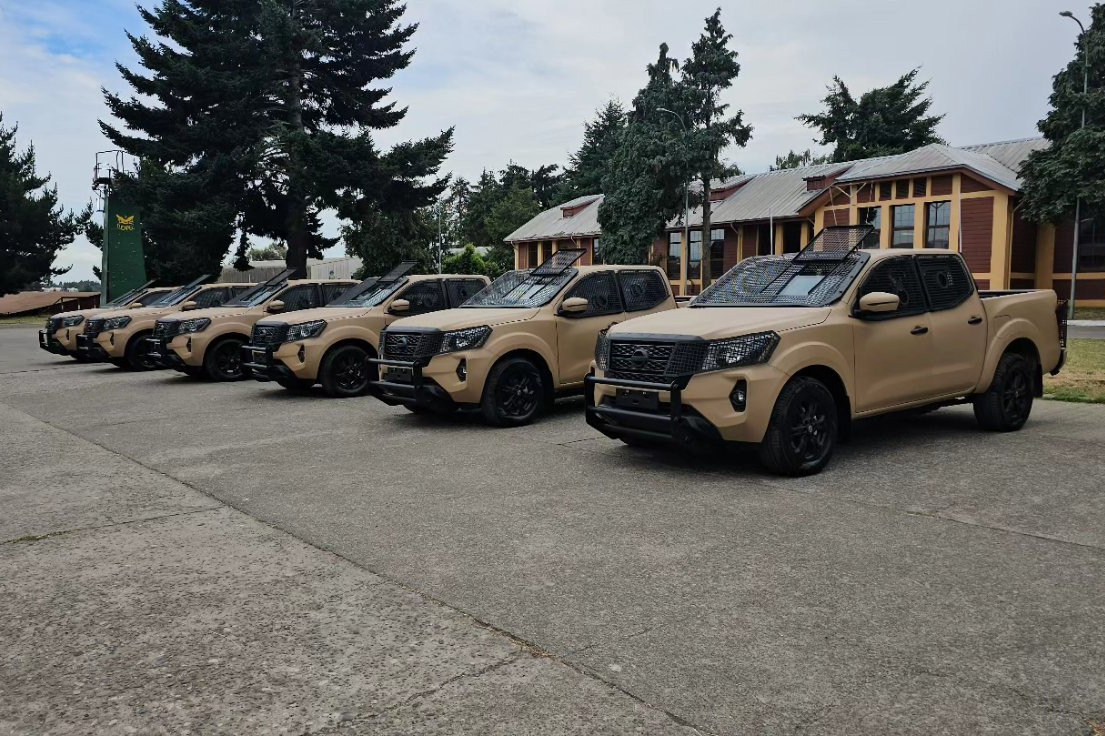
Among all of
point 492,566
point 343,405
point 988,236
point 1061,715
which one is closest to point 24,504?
A: point 492,566

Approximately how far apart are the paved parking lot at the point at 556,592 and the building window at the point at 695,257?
3866cm

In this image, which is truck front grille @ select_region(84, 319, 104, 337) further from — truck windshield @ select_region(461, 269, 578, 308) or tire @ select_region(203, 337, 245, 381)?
truck windshield @ select_region(461, 269, 578, 308)

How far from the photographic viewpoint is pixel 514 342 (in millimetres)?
9633

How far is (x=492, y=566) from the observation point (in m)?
4.82

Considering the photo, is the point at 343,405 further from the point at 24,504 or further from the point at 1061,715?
the point at 1061,715

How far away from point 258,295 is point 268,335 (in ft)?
12.9

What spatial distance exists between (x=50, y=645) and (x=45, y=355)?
21971mm

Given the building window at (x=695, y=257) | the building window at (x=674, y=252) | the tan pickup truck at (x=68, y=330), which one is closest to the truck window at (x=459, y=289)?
the tan pickup truck at (x=68, y=330)

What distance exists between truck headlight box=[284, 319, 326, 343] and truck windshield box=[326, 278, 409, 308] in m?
0.83

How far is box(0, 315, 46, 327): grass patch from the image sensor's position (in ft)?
139

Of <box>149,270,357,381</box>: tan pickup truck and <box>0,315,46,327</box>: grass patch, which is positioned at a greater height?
<box>149,270,357,381</box>: tan pickup truck

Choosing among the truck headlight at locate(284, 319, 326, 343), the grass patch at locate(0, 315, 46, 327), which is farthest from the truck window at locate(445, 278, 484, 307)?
the grass patch at locate(0, 315, 46, 327)

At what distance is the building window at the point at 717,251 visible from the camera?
45156 millimetres

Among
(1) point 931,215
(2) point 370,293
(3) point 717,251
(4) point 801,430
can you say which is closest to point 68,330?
(2) point 370,293
